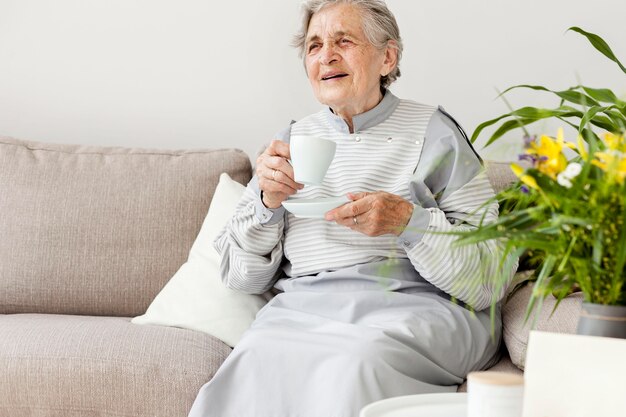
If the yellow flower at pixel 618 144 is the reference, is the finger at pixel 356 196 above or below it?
below

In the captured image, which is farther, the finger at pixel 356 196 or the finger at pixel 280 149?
the finger at pixel 280 149

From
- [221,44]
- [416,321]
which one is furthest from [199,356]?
[221,44]

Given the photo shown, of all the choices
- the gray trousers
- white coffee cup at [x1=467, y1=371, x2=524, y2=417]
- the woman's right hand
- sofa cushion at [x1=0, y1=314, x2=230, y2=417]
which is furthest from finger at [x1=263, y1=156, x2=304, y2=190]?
white coffee cup at [x1=467, y1=371, x2=524, y2=417]

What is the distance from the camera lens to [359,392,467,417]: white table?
1.26 metres

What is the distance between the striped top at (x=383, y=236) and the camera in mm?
2021

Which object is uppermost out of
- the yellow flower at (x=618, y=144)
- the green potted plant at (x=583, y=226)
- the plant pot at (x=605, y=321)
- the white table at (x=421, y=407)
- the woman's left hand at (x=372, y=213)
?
the yellow flower at (x=618, y=144)

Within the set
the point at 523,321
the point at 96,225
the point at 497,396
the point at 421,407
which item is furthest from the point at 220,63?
the point at 497,396

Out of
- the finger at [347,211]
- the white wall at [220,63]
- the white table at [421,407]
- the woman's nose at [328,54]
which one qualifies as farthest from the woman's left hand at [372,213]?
the white wall at [220,63]

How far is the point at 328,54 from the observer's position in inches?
87.0

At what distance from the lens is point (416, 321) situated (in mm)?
1945

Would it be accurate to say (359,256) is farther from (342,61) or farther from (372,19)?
(372,19)

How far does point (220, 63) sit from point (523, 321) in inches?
58.5

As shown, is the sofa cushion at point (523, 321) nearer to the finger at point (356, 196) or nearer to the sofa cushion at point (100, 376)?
the finger at point (356, 196)

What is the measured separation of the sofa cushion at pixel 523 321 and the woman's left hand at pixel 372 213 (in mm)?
361
